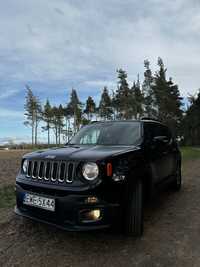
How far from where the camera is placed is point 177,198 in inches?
227

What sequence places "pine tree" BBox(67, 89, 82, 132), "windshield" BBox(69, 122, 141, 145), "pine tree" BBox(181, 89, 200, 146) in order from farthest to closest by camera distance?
"pine tree" BBox(67, 89, 82, 132) < "pine tree" BBox(181, 89, 200, 146) < "windshield" BBox(69, 122, 141, 145)

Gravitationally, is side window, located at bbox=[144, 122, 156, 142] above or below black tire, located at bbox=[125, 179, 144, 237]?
→ above

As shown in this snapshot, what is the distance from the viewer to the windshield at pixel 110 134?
4.35 metres

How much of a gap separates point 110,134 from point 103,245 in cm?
201

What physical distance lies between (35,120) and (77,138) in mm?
57109

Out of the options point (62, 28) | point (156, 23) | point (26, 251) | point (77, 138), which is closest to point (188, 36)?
point (156, 23)

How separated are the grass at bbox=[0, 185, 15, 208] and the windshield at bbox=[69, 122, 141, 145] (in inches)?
80.5

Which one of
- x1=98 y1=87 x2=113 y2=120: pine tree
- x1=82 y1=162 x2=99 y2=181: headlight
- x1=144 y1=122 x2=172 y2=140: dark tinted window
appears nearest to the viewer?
x1=82 y1=162 x2=99 y2=181: headlight

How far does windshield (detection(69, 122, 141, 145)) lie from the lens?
14.3 ft

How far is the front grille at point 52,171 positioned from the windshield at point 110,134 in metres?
1.27

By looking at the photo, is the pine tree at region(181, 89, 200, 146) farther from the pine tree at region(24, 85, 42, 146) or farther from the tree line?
the pine tree at region(24, 85, 42, 146)

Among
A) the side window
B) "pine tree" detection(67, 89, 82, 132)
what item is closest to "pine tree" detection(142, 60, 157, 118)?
"pine tree" detection(67, 89, 82, 132)

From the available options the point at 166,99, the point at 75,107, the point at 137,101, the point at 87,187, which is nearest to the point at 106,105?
the point at 75,107

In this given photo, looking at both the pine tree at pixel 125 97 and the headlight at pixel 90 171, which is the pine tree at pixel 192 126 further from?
the headlight at pixel 90 171
